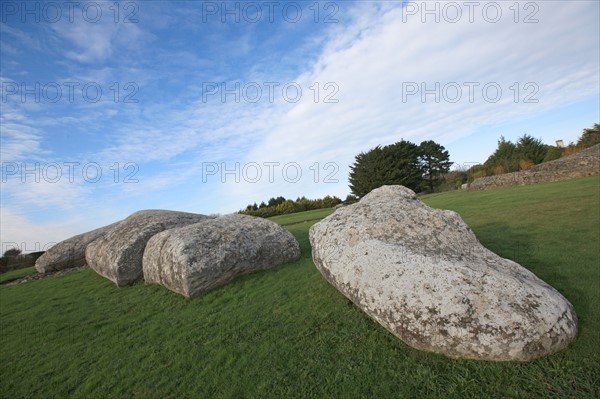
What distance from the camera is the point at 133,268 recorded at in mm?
9414

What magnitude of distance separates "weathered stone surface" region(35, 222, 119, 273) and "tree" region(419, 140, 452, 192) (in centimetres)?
4915

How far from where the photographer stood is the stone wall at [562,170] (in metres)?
22.1

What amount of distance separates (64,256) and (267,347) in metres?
15.6

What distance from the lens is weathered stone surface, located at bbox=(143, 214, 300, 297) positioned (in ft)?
24.1

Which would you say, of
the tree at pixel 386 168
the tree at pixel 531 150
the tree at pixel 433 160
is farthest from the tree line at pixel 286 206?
the tree at pixel 531 150

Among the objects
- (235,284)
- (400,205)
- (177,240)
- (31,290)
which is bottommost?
(31,290)

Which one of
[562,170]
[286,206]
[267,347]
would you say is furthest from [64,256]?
[562,170]

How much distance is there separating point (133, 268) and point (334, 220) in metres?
6.88

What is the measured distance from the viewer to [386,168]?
41.9 metres

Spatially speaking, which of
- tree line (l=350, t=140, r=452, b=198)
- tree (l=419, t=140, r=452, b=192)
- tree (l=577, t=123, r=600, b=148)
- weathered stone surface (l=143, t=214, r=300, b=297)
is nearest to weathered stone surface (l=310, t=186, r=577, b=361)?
weathered stone surface (l=143, t=214, r=300, b=297)

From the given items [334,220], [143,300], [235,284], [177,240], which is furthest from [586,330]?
[143,300]

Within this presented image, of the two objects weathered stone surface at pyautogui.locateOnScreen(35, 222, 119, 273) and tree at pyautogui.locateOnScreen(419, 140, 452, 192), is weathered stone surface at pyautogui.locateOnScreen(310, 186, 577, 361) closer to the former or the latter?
weathered stone surface at pyautogui.locateOnScreen(35, 222, 119, 273)

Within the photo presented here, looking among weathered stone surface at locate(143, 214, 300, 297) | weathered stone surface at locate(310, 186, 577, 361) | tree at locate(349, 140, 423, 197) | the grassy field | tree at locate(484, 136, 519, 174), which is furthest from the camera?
tree at locate(349, 140, 423, 197)

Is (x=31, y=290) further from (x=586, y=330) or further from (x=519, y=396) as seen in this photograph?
(x=586, y=330)
